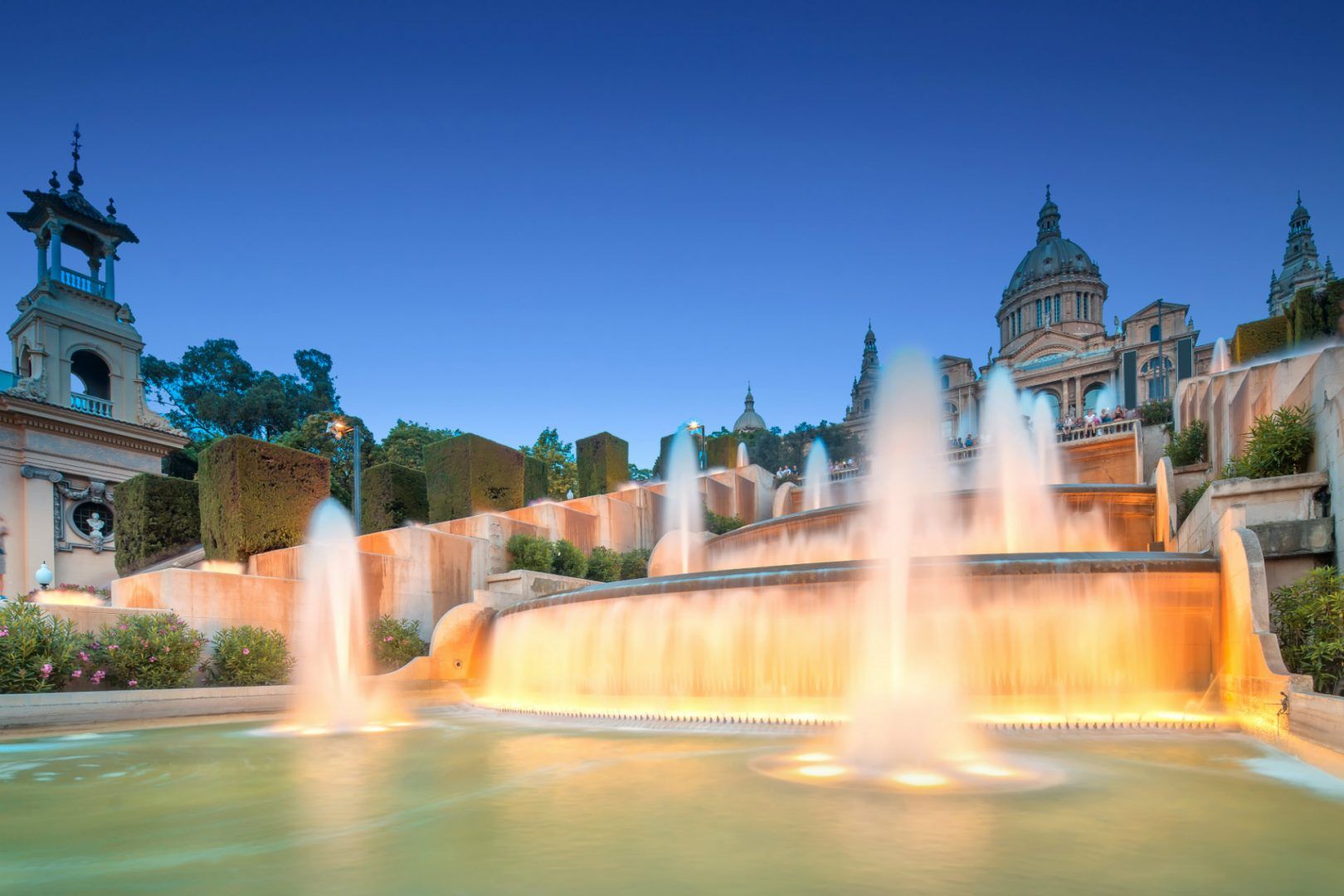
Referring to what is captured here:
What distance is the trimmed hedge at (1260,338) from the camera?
2336 cm

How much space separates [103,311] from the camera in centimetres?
3325

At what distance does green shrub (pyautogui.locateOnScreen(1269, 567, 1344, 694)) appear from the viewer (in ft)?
24.8

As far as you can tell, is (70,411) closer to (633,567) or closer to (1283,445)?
(633,567)

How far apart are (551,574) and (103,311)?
26281 mm

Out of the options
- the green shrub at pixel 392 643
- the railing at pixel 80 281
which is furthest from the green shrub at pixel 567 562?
the railing at pixel 80 281

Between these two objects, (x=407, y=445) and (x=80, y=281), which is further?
(x=407, y=445)

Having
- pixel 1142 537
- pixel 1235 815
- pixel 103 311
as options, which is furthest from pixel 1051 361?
pixel 1235 815

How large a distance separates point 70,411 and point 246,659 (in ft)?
71.3

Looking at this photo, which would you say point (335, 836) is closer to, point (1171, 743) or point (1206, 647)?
point (1171, 743)

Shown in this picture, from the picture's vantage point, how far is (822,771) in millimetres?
6461

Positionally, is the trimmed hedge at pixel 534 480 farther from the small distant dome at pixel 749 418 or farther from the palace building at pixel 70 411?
the small distant dome at pixel 749 418

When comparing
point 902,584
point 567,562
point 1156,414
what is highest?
point 1156,414

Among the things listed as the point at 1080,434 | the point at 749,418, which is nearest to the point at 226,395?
the point at 1080,434

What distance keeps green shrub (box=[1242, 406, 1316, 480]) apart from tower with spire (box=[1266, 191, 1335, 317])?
10183 cm
